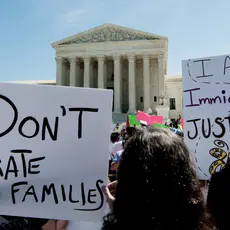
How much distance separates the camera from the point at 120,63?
3884cm

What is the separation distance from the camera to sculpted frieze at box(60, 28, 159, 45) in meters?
38.1

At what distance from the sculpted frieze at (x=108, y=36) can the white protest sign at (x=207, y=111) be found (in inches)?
1422

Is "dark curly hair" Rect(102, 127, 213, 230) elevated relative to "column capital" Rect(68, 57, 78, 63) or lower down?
lower down

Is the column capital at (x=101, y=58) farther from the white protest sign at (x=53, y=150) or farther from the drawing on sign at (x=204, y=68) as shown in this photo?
the white protest sign at (x=53, y=150)

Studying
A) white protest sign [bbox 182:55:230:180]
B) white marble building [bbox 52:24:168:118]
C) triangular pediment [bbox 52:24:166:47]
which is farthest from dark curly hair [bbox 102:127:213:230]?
triangular pediment [bbox 52:24:166:47]

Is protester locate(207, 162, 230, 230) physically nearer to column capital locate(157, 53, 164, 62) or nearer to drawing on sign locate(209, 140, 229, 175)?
drawing on sign locate(209, 140, 229, 175)

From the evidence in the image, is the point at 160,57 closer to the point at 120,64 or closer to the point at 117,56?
the point at 120,64

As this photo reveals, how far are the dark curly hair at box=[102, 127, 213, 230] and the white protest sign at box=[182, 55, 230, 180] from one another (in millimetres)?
1464

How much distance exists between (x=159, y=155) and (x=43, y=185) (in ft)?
3.59

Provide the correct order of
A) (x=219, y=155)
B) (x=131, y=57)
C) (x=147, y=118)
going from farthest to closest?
(x=131, y=57), (x=147, y=118), (x=219, y=155)

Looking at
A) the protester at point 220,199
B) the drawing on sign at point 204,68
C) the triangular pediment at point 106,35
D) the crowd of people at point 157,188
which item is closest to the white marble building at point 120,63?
the triangular pediment at point 106,35

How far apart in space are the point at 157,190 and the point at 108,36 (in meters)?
39.6

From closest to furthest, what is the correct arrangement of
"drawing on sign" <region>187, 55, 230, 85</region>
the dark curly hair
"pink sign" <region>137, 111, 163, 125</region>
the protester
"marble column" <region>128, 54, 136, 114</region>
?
the dark curly hair, the protester, "drawing on sign" <region>187, 55, 230, 85</region>, "pink sign" <region>137, 111, 163, 125</region>, "marble column" <region>128, 54, 136, 114</region>

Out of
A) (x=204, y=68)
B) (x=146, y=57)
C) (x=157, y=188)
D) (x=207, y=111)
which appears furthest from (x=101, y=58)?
(x=157, y=188)
